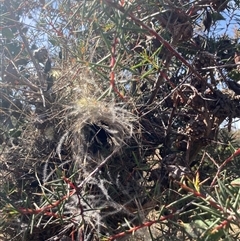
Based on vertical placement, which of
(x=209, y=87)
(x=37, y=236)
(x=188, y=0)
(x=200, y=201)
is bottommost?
(x=37, y=236)

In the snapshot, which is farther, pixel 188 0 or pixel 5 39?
pixel 5 39

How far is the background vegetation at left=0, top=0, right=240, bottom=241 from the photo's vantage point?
1.87 ft

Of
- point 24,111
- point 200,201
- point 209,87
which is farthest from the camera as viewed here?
point 24,111

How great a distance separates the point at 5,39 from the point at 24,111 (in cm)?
15

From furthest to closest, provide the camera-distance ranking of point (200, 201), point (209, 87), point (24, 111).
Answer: point (24, 111) < point (209, 87) < point (200, 201)

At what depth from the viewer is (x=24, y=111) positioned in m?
0.76

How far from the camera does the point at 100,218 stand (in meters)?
0.59

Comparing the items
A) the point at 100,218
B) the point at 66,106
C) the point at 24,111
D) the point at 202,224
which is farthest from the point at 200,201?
the point at 24,111

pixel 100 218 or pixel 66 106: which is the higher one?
pixel 66 106

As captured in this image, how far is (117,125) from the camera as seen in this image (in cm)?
65

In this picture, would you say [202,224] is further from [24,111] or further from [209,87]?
[24,111]

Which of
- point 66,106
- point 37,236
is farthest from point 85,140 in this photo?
point 37,236

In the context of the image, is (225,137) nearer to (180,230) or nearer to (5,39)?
(180,230)

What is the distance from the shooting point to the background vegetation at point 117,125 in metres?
0.57
